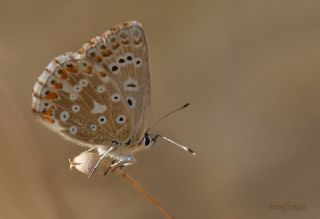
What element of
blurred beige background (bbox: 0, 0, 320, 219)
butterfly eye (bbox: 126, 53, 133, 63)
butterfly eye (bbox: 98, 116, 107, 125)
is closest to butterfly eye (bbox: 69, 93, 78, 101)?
butterfly eye (bbox: 98, 116, 107, 125)

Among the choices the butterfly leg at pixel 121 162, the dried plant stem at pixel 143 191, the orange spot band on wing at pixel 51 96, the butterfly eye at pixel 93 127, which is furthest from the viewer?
the butterfly eye at pixel 93 127

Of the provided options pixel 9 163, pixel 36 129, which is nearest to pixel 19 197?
pixel 9 163

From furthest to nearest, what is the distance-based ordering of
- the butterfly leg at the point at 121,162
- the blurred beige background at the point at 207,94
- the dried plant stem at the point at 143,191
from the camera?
the blurred beige background at the point at 207,94 < the butterfly leg at the point at 121,162 < the dried plant stem at the point at 143,191

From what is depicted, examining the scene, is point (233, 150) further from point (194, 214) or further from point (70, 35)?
point (70, 35)

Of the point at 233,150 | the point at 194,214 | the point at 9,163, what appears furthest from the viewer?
the point at 233,150

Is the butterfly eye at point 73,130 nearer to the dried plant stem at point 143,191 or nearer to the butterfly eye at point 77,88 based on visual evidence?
the butterfly eye at point 77,88

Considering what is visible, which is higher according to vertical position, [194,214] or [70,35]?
[70,35]

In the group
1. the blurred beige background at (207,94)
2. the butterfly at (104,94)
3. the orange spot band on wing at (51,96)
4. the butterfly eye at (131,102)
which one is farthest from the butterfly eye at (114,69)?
the blurred beige background at (207,94)
